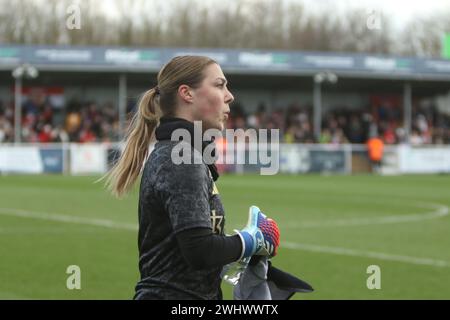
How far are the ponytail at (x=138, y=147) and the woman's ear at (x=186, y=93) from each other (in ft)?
0.75

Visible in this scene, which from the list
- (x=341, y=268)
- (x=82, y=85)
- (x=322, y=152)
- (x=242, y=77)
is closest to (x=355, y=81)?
(x=242, y=77)

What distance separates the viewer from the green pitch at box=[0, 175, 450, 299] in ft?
31.4

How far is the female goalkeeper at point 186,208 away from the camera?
3.83 m

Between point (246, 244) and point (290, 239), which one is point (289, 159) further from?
point (246, 244)

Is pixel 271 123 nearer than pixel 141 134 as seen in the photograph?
No

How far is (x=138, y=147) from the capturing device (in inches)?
171

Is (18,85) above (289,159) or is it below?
above

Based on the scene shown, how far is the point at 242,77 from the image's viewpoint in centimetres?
4594

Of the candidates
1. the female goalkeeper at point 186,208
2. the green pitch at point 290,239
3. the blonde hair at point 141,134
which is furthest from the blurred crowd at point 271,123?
the female goalkeeper at point 186,208

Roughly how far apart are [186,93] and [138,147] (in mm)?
415

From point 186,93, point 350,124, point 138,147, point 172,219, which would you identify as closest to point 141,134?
point 138,147
